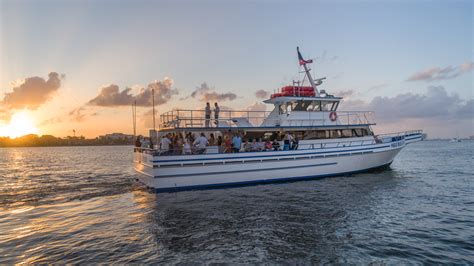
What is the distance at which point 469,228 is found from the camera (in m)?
9.49

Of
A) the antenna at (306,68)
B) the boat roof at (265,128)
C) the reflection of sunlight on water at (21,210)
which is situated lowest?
the reflection of sunlight on water at (21,210)

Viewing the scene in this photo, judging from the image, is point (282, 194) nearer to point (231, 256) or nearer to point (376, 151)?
point (231, 256)

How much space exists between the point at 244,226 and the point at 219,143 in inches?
297

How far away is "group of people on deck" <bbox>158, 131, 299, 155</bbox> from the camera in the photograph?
616 inches

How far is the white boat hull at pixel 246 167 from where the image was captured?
15055 millimetres

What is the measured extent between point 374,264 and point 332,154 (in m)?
11.9

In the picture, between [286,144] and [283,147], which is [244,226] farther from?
[286,144]

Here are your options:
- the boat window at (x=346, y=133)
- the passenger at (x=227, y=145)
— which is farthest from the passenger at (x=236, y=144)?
the boat window at (x=346, y=133)

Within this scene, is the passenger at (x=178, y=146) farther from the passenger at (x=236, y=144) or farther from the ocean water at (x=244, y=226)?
the passenger at (x=236, y=144)

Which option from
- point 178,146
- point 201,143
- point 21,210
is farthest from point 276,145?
point 21,210

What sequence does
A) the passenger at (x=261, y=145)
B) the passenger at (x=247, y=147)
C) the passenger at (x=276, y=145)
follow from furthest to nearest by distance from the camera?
the passenger at (x=276, y=145) < the passenger at (x=261, y=145) < the passenger at (x=247, y=147)

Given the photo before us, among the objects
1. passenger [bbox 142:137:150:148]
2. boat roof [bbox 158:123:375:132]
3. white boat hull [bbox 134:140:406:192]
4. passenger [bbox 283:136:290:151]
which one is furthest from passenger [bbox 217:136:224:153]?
passenger [bbox 142:137:150:148]

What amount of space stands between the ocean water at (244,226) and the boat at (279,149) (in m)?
0.93

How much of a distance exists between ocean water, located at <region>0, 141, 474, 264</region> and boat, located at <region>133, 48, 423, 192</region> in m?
0.93
